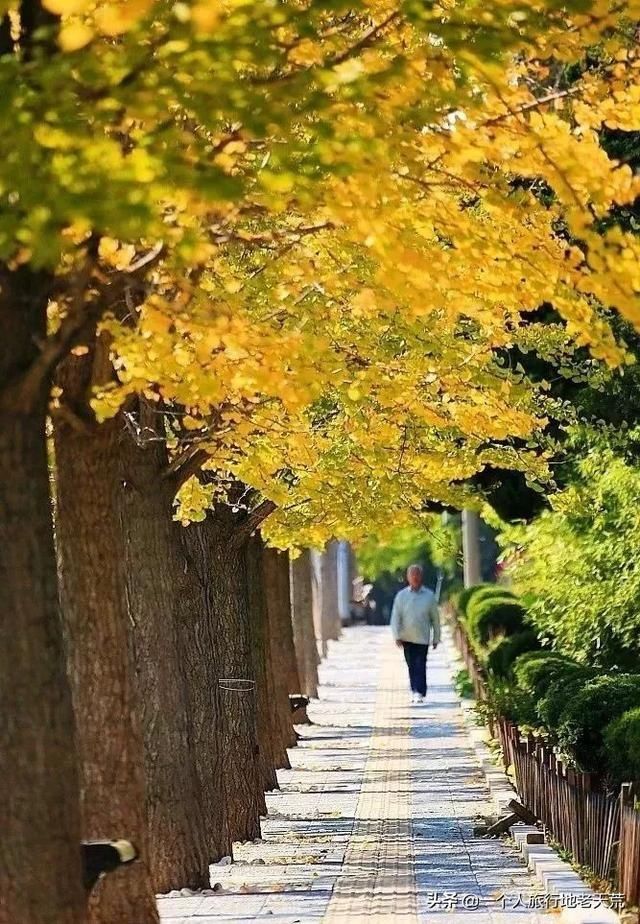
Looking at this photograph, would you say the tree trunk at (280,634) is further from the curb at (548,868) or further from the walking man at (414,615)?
the curb at (548,868)

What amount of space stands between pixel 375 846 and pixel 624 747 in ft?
12.7

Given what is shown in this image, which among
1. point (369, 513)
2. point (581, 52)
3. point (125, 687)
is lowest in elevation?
point (125, 687)

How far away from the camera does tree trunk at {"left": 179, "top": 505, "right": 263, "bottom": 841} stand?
1641cm

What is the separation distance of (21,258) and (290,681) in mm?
21957

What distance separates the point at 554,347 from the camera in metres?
14.3

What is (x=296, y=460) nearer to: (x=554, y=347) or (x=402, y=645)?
(x=554, y=347)

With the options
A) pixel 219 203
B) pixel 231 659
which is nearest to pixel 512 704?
pixel 231 659

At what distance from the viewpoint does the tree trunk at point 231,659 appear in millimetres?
16406

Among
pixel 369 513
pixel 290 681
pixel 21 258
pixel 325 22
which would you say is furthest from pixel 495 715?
pixel 21 258

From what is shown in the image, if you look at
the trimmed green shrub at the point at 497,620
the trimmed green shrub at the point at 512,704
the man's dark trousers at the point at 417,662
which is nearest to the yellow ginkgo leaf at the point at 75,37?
the trimmed green shrub at the point at 512,704

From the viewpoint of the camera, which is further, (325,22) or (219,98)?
(325,22)

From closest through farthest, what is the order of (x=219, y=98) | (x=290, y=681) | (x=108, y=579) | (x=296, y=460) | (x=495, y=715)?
1. (x=219, y=98)
2. (x=108, y=579)
3. (x=296, y=460)
4. (x=495, y=715)
5. (x=290, y=681)

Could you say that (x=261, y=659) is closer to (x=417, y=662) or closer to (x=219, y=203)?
(x=417, y=662)

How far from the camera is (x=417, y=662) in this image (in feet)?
99.6
